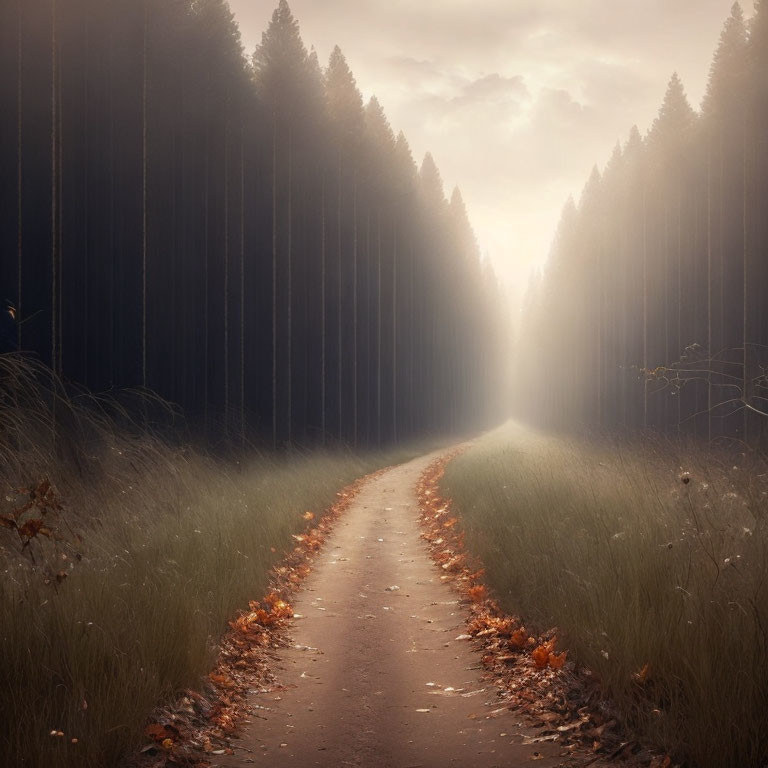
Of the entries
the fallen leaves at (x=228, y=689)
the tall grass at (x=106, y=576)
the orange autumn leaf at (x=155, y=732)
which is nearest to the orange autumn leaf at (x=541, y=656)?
the fallen leaves at (x=228, y=689)

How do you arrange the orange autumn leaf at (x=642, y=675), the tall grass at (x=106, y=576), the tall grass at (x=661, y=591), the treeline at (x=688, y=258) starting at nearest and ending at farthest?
the tall grass at (x=661, y=591), the tall grass at (x=106, y=576), the orange autumn leaf at (x=642, y=675), the treeline at (x=688, y=258)

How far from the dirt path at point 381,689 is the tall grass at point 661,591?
2.56 ft

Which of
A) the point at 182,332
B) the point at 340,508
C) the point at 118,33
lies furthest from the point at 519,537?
the point at 118,33

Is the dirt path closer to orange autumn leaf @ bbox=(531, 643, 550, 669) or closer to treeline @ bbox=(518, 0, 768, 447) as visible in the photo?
orange autumn leaf @ bbox=(531, 643, 550, 669)

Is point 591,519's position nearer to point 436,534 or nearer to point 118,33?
point 436,534

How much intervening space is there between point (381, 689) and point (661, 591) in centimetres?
247

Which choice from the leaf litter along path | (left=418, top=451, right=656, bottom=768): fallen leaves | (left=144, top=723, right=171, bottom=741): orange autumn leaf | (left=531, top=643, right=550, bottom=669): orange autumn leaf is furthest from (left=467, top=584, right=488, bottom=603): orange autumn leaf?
(left=144, top=723, right=171, bottom=741): orange autumn leaf

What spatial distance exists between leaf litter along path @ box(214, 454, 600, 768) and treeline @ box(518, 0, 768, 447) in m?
10.4

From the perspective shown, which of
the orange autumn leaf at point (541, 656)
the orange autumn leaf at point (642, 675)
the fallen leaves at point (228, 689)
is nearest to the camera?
the fallen leaves at point (228, 689)

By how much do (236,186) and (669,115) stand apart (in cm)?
2191

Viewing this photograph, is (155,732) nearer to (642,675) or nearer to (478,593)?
(642,675)

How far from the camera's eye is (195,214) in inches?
813

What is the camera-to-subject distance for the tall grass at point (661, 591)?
4.11m

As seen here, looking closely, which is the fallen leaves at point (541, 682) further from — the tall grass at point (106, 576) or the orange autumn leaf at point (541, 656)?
the tall grass at point (106, 576)
